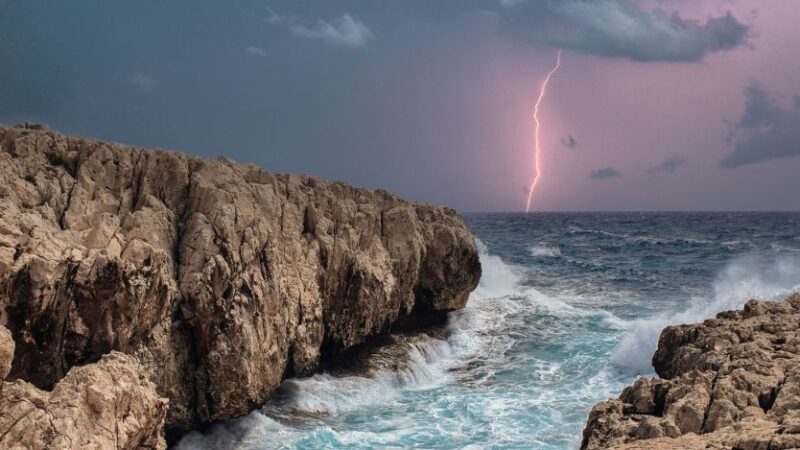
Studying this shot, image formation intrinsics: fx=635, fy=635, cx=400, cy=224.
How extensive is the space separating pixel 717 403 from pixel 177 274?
13782 mm

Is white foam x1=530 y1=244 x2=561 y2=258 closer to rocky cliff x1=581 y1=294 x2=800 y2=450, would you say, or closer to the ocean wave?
the ocean wave

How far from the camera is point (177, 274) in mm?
17797

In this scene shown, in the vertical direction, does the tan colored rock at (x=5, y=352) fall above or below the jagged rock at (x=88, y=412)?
above

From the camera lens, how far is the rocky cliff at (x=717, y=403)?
28.1 ft

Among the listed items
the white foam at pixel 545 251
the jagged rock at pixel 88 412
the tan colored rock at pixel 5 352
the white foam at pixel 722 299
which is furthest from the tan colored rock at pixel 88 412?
the white foam at pixel 545 251

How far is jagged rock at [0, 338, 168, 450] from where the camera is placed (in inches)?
348

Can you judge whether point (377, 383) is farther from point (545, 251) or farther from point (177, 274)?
point (545, 251)

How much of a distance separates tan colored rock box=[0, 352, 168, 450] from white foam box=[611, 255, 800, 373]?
66.4 ft

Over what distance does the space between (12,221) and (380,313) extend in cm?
1574

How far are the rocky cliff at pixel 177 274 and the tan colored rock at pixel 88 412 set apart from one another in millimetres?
79

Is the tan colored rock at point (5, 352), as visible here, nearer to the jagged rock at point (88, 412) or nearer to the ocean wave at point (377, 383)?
the jagged rock at point (88, 412)

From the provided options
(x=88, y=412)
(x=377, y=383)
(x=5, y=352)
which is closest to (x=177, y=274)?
(x=5, y=352)

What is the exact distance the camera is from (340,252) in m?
25.0

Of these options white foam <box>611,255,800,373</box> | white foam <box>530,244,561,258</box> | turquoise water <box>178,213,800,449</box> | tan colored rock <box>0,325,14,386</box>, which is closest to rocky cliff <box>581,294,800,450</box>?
turquoise water <box>178,213,800,449</box>
